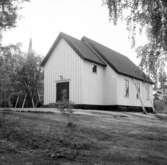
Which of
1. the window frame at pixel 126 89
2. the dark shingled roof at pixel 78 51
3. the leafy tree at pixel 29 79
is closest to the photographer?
the dark shingled roof at pixel 78 51

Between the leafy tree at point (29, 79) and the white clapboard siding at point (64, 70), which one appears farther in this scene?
the leafy tree at point (29, 79)

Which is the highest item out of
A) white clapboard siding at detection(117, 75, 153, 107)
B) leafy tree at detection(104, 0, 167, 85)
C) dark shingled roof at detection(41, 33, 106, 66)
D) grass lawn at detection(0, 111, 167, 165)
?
dark shingled roof at detection(41, 33, 106, 66)

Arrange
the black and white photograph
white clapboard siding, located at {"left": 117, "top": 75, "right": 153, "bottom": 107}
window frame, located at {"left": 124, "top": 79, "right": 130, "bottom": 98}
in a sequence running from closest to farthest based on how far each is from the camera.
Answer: the black and white photograph < white clapboard siding, located at {"left": 117, "top": 75, "right": 153, "bottom": 107} < window frame, located at {"left": 124, "top": 79, "right": 130, "bottom": 98}

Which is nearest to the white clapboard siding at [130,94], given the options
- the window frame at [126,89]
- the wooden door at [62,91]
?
the window frame at [126,89]

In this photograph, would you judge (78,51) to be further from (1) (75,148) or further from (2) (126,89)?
(1) (75,148)

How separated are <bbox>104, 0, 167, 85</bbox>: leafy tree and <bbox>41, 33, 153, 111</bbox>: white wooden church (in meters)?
9.70

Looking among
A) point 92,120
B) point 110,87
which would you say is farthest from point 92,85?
point 92,120

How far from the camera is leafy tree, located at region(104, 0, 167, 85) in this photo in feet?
22.7

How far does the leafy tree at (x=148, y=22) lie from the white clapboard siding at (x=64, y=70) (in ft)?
32.4

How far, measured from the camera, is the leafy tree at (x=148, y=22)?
6914mm

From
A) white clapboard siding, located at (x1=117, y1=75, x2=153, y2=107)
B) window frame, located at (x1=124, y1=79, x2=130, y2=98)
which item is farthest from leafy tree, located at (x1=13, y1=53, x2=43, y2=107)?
window frame, located at (x1=124, y1=79, x2=130, y2=98)

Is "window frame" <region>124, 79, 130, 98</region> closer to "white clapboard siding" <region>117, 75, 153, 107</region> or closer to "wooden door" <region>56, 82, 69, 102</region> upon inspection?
"white clapboard siding" <region>117, 75, 153, 107</region>

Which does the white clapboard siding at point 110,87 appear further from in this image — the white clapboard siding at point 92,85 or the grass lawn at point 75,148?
the grass lawn at point 75,148

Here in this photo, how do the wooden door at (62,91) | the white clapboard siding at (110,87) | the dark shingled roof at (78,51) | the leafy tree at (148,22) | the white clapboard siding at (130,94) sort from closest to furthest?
1. the leafy tree at (148,22)
2. the dark shingled roof at (78,51)
3. the wooden door at (62,91)
4. the white clapboard siding at (110,87)
5. the white clapboard siding at (130,94)
